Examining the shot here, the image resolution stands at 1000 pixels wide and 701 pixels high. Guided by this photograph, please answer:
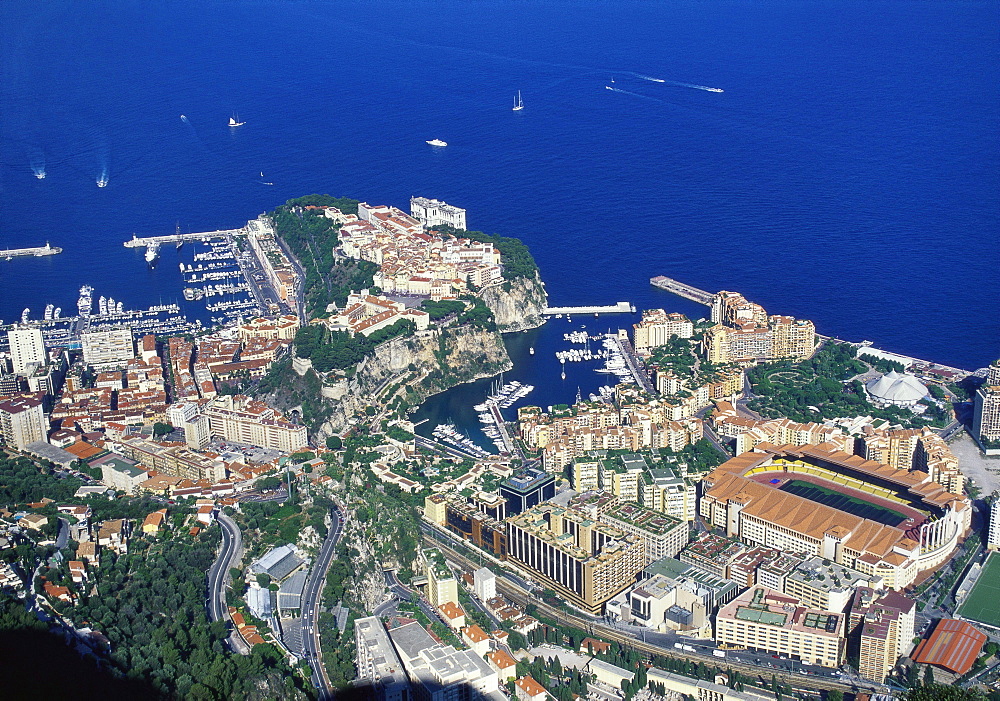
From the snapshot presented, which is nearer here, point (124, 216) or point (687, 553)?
point (687, 553)

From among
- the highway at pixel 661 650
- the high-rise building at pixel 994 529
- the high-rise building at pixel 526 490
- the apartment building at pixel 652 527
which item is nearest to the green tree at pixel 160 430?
the high-rise building at pixel 526 490

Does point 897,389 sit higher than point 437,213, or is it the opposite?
point 437,213

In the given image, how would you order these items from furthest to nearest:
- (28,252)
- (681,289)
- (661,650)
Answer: (28,252) < (681,289) < (661,650)

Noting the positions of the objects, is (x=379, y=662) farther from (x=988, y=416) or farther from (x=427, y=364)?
(x=988, y=416)

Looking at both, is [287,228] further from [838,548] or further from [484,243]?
[838,548]

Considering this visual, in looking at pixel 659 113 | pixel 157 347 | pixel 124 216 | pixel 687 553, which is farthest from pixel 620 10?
pixel 687 553

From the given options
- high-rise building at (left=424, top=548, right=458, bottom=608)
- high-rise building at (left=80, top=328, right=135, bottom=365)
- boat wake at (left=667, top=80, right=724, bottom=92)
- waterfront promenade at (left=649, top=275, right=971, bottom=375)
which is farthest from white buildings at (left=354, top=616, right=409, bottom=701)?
boat wake at (left=667, top=80, right=724, bottom=92)

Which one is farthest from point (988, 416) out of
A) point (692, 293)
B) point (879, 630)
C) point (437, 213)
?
point (437, 213)

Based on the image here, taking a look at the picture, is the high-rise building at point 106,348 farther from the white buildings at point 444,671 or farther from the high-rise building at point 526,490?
the white buildings at point 444,671
